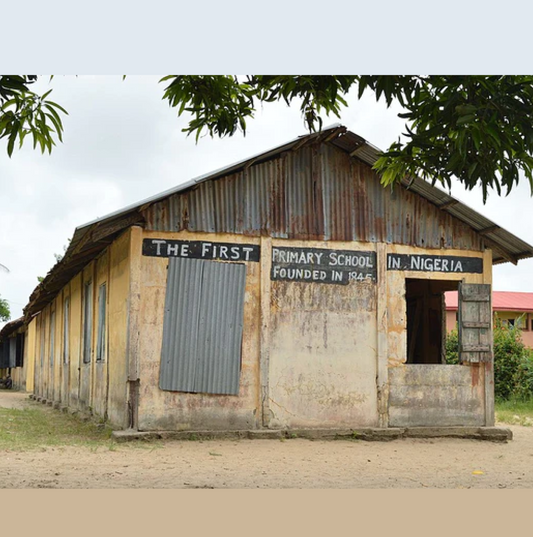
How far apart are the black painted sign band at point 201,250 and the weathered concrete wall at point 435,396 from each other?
298cm

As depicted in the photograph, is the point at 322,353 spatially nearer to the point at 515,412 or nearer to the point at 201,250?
the point at 201,250

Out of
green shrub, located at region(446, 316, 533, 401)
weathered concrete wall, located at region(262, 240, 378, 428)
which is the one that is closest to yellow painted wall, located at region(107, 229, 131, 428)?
weathered concrete wall, located at region(262, 240, 378, 428)

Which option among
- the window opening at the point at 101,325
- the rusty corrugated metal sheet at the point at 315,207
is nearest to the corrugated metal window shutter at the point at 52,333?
the window opening at the point at 101,325

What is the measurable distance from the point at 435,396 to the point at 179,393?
4.12 m

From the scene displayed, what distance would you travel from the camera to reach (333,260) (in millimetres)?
12422

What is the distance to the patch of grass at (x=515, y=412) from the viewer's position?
16.7 m

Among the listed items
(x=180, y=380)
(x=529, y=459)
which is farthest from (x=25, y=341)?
(x=529, y=459)

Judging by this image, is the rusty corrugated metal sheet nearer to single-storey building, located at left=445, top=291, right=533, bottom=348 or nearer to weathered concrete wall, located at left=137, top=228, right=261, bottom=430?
weathered concrete wall, located at left=137, top=228, right=261, bottom=430

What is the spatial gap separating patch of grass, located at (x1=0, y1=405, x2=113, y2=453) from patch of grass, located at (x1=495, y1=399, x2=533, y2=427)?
880 centimetres

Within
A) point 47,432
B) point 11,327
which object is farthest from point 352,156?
point 11,327

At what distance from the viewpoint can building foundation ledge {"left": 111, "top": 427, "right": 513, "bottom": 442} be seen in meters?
11.2

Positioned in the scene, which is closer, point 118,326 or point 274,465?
point 274,465

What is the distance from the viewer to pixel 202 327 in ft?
38.6

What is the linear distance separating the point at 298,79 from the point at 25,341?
30.8 metres
